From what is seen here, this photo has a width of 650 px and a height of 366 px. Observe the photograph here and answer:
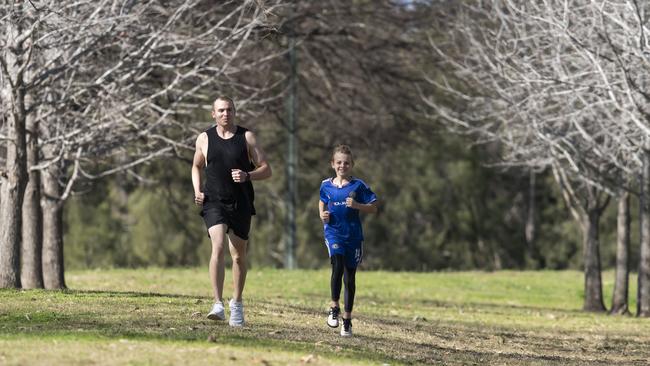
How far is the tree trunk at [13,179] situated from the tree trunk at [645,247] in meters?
9.09

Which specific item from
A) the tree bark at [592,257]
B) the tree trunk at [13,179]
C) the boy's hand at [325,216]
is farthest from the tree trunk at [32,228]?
the tree bark at [592,257]

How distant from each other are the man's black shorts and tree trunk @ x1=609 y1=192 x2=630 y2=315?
12.6 meters

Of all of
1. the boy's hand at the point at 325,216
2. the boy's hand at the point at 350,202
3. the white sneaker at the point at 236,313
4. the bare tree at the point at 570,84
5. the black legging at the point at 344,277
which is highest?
the bare tree at the point at 570,84

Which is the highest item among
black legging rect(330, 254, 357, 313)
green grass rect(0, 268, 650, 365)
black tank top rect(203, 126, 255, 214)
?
black tank top rect(203, 126, 255, 214)

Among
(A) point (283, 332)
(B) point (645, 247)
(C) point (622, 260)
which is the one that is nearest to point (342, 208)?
(A) point (283, 332)

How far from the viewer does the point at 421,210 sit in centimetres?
4975

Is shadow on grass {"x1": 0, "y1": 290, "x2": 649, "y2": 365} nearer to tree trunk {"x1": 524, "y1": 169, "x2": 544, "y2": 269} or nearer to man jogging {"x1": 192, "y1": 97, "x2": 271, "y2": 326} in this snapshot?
man jogging {"x1": 192, "y1": 97, "x2": 271, "y2": 326}

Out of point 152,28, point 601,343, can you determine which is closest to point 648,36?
point 601,343

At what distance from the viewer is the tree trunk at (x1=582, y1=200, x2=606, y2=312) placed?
25.7 metres

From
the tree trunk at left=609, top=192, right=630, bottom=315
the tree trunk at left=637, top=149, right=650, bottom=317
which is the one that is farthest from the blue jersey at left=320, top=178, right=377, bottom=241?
the tree trunk at left=609, top=192, right=630, bottom=315

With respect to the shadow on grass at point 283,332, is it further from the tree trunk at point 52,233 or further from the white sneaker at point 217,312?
the tree trunk at point 52,233

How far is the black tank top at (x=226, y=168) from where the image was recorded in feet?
42.1

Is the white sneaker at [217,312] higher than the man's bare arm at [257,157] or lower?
lower

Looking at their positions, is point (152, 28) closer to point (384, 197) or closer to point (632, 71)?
point (632, 71)
